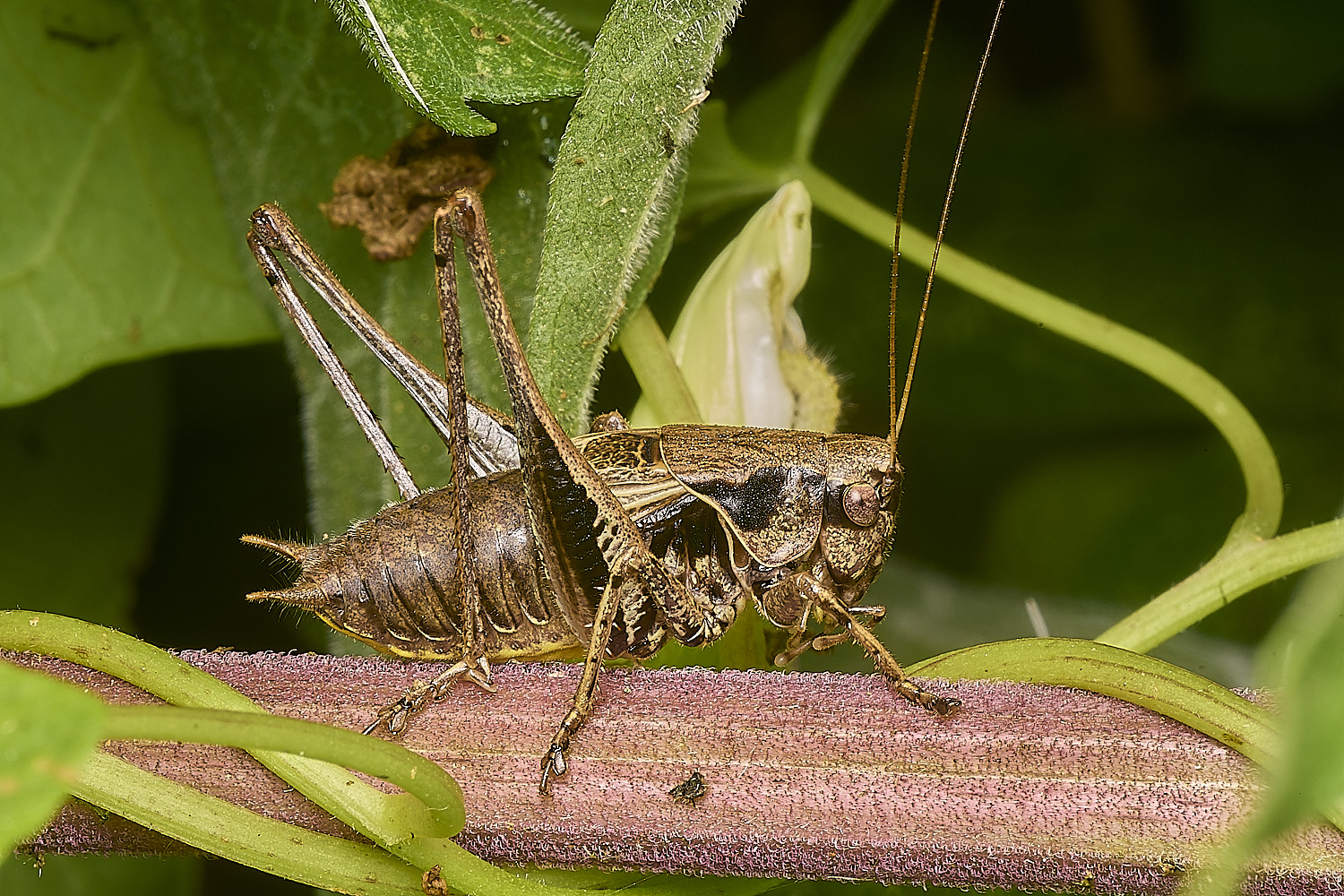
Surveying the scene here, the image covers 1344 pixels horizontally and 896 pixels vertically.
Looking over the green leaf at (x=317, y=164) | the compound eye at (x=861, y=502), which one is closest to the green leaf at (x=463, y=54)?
the green leaf at (x=317, y=164)

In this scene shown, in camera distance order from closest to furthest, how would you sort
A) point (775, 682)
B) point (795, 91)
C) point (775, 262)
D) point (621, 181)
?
1. point (775, 682)
2. point (621, 181)
3. point (775, 262)
4. point (795, 91)

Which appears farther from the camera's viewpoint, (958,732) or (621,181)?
(621,181)

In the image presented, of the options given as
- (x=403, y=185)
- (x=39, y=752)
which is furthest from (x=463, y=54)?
(x=39, y=752)

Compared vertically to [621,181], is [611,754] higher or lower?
lower

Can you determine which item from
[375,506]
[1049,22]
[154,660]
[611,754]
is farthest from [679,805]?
[1049,22]

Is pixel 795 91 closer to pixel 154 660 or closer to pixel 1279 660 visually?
pixel 154 660

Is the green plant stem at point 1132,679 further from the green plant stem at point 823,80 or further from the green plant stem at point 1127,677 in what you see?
the green plant stem at point 823,80
